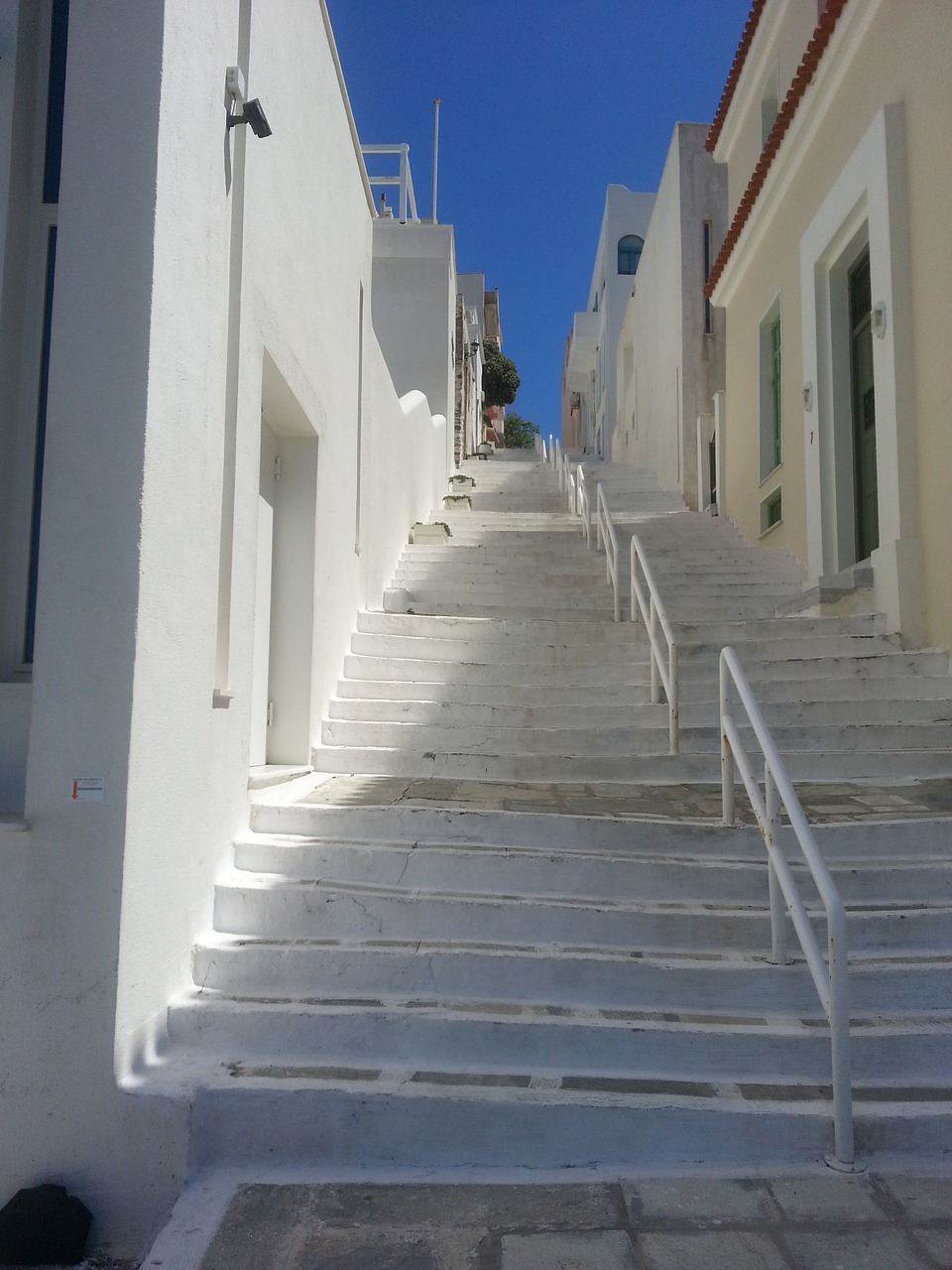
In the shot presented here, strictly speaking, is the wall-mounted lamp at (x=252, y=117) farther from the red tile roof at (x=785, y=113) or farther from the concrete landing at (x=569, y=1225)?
the red tile roof at (x=785, y=113)

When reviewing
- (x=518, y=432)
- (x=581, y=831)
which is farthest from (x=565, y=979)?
(x=518, y=432)

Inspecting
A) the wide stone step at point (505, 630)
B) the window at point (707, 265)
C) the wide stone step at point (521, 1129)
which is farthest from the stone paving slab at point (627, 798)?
the window at point (707, 265)

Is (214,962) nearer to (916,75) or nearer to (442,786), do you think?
(442,786)

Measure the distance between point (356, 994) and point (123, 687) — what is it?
1361 millimetres

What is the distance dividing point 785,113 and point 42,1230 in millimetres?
9855

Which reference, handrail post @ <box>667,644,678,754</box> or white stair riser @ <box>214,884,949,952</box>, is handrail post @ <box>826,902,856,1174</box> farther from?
handrail post @ <box>667,644,678,754</box>

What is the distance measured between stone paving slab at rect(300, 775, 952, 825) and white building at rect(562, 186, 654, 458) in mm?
21760

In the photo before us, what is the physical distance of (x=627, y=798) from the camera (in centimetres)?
475

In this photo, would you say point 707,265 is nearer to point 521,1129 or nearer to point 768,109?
point 768,109

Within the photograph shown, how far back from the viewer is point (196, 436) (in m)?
3.33

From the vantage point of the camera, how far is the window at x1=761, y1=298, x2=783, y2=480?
10125 millimetres

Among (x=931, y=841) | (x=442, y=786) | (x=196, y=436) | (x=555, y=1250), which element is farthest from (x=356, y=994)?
(x=931, y=841)

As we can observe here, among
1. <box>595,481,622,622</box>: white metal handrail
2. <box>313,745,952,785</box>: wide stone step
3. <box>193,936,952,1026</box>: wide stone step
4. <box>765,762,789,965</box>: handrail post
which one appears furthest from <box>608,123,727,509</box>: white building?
<box>193,936,952,1026</box>: wide stone step

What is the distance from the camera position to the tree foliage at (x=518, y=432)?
48594mm
